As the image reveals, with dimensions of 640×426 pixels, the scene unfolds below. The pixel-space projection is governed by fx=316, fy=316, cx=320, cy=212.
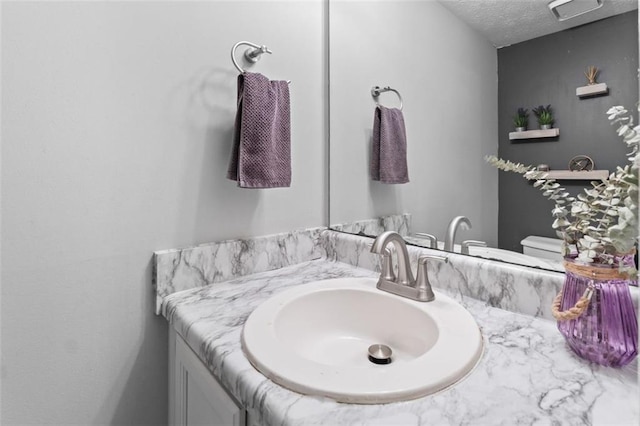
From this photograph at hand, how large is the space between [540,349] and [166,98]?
1.03 meters

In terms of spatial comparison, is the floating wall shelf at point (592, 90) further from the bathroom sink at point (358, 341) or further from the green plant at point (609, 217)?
the bathroom sink at point (358, 341)

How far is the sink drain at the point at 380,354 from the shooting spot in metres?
0.73

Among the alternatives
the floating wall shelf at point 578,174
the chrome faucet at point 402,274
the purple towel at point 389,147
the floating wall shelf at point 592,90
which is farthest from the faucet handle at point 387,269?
the floating wall shelf at point 592,90

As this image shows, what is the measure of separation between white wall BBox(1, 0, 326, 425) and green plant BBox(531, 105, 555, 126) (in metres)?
0.81

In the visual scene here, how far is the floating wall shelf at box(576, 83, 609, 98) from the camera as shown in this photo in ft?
2.16

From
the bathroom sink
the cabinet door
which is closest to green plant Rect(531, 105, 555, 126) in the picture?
the bathroom sink

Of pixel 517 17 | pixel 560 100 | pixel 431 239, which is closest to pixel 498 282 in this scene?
pixel 431 239

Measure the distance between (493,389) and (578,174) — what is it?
508mm

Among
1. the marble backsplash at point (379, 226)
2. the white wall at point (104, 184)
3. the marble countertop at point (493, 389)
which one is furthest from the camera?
the marble backsplash at point (379, 226)

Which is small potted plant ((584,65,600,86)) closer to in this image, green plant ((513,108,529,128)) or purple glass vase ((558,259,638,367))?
green plant ((513,108,529,128))

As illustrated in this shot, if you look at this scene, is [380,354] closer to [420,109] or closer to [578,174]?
[578,174]

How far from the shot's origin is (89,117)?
0.75 metres

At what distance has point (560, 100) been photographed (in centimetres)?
72

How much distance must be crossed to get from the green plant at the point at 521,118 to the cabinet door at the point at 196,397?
87cm
